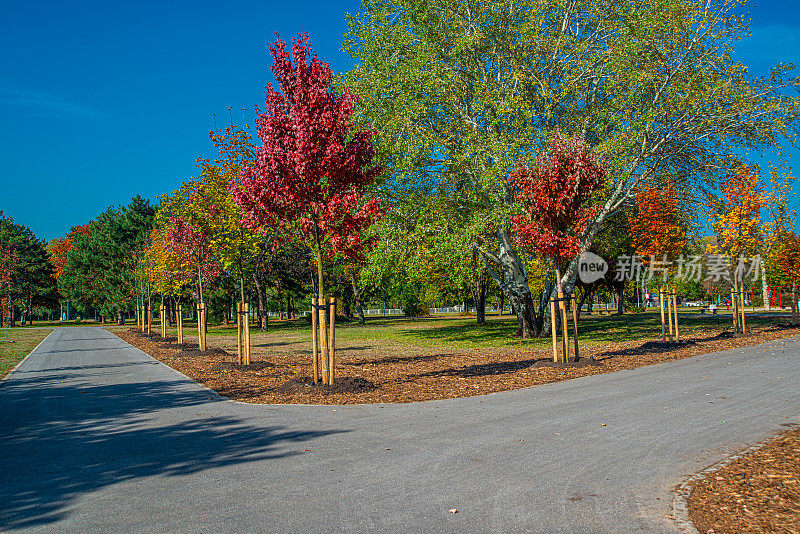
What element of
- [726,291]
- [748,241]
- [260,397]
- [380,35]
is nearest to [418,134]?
[380,35]

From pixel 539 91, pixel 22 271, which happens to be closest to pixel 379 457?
pixel 539 91

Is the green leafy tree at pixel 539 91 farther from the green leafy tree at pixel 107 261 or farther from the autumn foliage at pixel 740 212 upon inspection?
the green leafy tree at pixel 107 261

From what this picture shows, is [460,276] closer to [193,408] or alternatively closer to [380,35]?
[380,35]

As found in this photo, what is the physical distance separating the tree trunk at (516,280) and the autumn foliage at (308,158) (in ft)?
28.9

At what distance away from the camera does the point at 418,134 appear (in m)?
17.7

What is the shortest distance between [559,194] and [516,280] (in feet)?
25.9

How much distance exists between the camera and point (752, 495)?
4.05 metres

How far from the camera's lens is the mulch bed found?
9.23 metres

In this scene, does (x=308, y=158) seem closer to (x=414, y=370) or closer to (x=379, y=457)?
(x=414, y=370)

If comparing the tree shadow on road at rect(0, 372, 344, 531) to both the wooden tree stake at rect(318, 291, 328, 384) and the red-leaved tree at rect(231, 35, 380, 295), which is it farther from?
the red-leaved tree at rect(231, 35, 380, 295)

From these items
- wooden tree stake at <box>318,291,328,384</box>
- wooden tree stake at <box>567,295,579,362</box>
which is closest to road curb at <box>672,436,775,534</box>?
wooden tree stake at <box>318,291,328,384</box>

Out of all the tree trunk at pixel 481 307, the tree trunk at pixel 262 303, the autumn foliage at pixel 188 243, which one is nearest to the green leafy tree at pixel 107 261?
the tree trunk at pixel 262 303

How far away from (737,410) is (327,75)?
8.62 metres

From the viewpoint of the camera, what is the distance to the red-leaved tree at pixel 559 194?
40.7 feet
